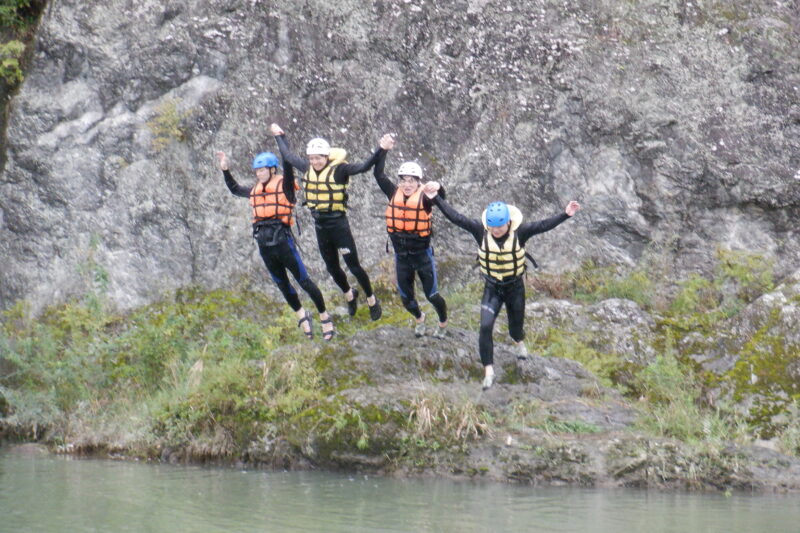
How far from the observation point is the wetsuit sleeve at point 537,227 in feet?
35.4

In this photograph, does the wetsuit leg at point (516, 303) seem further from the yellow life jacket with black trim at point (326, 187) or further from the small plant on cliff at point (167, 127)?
the small plant on cliff at point (167, 127)

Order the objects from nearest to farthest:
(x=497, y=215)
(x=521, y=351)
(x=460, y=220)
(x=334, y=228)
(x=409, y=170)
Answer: (x=497, y=215) → (x=460, y=220) → (x=409, y=170) → (x=334, y=228) → (x=521, y=351)

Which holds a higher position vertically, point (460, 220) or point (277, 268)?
point (460, 220)

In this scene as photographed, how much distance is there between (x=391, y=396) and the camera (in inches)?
455

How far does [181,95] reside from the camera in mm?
16156

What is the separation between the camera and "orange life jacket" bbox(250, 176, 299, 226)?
39.1ft

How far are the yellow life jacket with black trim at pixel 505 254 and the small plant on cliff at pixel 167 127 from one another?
670cm

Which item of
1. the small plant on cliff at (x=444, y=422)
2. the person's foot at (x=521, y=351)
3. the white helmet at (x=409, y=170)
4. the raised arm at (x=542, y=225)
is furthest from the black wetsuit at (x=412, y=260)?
the small plant on cliff at (x=444, y=422)

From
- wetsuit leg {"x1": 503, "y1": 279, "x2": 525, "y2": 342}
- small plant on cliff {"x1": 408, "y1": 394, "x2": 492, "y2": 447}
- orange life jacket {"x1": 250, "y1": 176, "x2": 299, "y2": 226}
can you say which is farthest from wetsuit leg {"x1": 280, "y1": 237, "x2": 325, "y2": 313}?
wetsuit leg {"x1": 503, "y1": 279, "x2": 525, "y2": 342}

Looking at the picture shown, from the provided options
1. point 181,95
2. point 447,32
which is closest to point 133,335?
point 181,95

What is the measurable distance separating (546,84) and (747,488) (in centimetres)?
766

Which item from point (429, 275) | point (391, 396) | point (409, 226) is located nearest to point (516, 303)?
point (429, 275)

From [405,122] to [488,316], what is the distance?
18.1 feet

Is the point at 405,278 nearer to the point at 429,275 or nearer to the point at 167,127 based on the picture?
the point at 429,275
